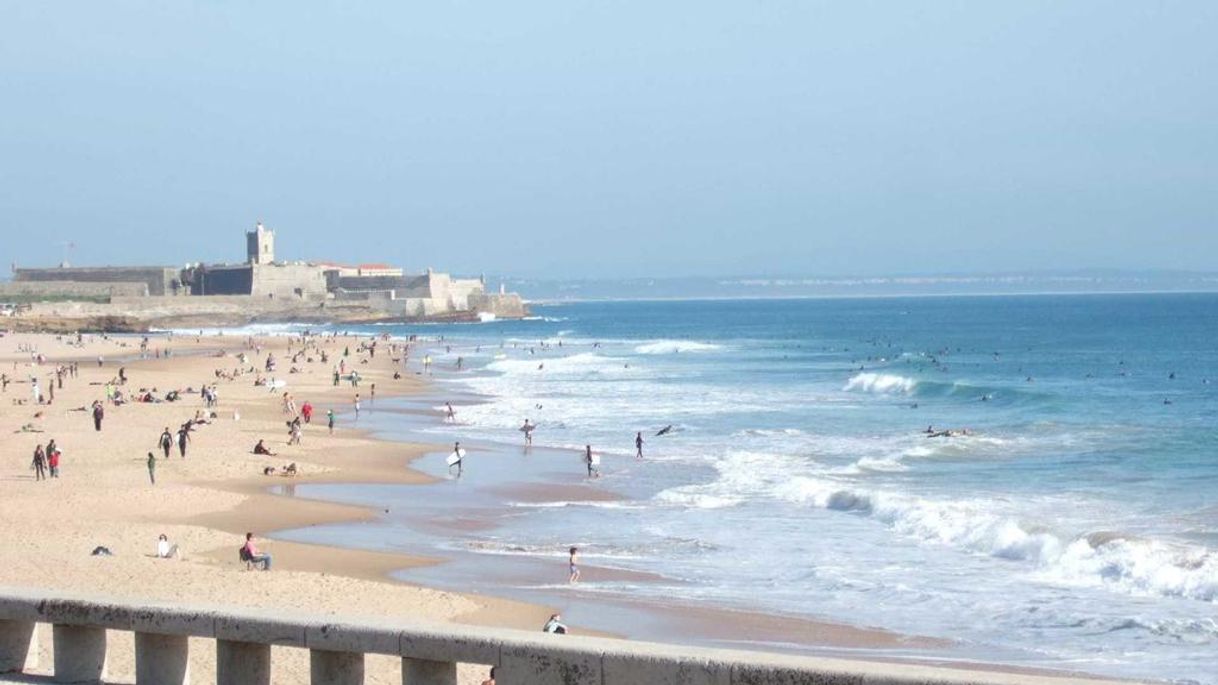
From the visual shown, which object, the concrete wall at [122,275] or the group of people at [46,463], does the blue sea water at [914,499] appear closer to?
the group of people at [46,463]

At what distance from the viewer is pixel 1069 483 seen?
26.0 metres

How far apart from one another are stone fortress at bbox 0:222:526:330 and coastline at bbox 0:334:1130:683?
255ft

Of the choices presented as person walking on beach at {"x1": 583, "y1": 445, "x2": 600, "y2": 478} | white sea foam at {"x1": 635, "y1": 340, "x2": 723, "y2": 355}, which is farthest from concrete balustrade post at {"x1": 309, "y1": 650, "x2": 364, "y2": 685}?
white sea foam at {"x1": 635, "y1": 340, "x2": 723, "y2": 355}

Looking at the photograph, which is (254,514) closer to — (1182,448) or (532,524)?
(532,524)

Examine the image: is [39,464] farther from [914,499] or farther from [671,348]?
[671,348]

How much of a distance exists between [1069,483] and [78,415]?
2275cm

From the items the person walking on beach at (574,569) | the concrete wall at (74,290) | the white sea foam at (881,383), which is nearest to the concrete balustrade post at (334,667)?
the person walking on beach at (574,569)

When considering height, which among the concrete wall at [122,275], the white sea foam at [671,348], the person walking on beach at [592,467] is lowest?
the white sea foam at [671,348]

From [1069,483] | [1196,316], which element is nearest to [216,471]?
[1069,483]

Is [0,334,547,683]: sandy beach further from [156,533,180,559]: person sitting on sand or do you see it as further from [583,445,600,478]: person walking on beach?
[583,445,600,478]: person walking on beach

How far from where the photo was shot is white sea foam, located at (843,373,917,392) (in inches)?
2084

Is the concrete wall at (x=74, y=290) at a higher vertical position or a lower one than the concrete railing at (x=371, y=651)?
lower

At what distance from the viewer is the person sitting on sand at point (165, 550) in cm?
1720

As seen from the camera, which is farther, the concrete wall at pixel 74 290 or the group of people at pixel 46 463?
the concrete wall at pixel 74 290
